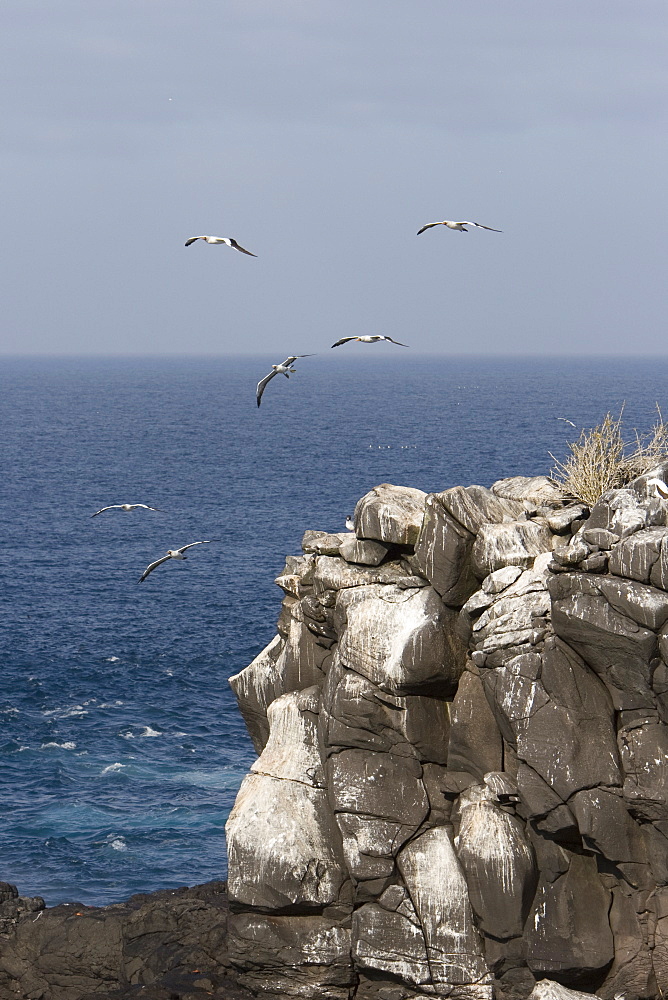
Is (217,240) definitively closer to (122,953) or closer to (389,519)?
(389,519)

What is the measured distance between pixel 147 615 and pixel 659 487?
47.4 metres

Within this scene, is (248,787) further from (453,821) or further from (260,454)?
(260,454)

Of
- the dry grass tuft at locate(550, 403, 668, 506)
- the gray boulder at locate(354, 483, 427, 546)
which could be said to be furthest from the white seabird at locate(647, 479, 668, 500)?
the gray boulder at locate(354, 483, 427, 546)

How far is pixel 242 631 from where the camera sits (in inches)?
2554

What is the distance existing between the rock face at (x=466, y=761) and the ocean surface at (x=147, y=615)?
11.8 m

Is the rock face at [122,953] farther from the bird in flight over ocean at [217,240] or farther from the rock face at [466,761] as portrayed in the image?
the bird in flight over ocean at [217,240]

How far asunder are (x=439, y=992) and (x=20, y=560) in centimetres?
6181

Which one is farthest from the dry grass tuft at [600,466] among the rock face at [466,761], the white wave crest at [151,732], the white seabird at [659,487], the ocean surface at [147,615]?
the white wave crest at [151,732]

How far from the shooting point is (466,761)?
1083 inches

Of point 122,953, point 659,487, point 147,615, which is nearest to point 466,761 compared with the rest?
point 659,487

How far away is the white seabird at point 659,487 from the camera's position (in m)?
25.9

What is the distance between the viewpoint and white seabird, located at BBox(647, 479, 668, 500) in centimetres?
2589

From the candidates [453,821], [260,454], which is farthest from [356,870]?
[260,454]

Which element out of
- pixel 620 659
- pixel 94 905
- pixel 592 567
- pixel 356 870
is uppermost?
pixel 592 567
